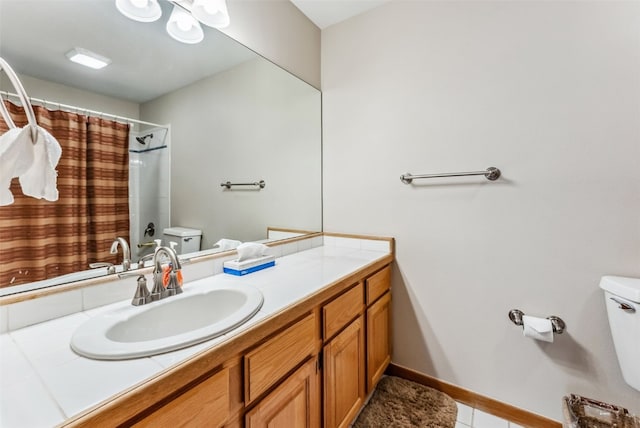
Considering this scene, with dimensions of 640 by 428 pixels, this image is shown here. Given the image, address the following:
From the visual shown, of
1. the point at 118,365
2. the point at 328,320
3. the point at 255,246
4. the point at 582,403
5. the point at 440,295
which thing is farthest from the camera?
the point at 440,295

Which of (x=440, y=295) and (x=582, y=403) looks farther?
(x=440, y=295)

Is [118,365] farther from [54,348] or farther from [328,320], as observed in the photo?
[328,320]

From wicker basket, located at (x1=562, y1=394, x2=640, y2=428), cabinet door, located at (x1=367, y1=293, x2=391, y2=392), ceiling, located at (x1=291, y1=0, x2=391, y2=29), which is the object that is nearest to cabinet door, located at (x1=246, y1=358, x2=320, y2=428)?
cabinet door, located at (x1=367, y1=293, x2=391, y2=392)

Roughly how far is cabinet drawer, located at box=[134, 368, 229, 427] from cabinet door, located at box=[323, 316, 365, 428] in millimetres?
488

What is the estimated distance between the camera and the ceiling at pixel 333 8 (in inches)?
67.6

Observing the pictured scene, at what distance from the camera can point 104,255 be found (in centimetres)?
99

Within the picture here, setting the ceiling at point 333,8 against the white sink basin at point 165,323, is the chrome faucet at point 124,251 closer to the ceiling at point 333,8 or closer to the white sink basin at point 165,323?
the white sink basin at point 165,323

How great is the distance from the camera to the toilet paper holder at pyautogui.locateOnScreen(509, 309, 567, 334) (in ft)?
4.16

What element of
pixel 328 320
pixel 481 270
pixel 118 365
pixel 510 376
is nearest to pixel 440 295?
pixel 481 270

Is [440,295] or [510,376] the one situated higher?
[440,295]

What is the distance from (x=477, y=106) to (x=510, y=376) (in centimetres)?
142

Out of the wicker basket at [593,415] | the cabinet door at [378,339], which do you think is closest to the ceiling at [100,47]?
the cabinet door at [378,339]

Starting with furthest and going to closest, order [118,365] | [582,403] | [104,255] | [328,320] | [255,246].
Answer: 1. [255,246]
2. [582,403]
3. [328,320]
4. [104,255]
5. [118,365]

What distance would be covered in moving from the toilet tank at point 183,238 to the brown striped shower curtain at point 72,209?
0.55ft
